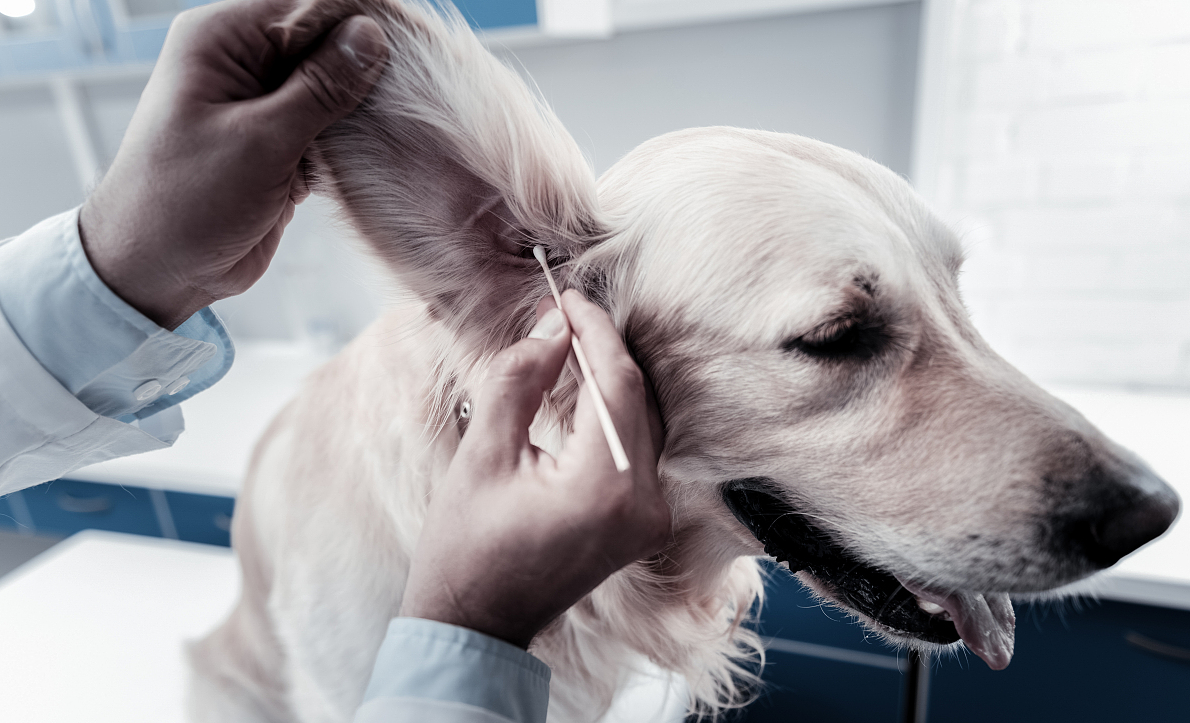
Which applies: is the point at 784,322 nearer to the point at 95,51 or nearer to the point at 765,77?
the point at 765,77

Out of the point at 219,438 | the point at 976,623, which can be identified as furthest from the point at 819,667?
the point at 219,438

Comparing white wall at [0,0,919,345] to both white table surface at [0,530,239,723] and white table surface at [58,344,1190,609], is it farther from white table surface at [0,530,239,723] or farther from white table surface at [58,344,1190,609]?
white table surface at [0,530,239,723]

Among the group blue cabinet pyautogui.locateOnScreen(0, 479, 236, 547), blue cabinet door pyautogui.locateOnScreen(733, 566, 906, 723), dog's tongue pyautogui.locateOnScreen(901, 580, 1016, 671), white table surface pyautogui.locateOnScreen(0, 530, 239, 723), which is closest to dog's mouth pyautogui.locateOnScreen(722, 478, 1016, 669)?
dog's tongue pyautogui.locateOnScreen(901, 580, 1016, 671)

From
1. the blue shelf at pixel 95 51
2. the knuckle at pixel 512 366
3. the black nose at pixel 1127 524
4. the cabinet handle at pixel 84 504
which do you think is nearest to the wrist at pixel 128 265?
the knuckle at pixel 512 366

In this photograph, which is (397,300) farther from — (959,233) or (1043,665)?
(1043,665)

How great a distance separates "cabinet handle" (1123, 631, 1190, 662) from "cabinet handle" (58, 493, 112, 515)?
2.53 m

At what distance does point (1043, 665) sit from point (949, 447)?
3.26 feet

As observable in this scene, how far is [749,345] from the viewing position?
56cm

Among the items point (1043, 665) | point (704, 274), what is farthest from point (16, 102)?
point (1043, 665)

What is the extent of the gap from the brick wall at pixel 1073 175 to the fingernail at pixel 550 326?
1235mm

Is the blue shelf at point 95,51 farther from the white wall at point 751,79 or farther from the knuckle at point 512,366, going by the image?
the knuckle at point 512,366

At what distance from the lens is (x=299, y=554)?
0.80 m

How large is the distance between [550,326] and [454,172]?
0.52 ft

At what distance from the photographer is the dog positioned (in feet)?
1.68
